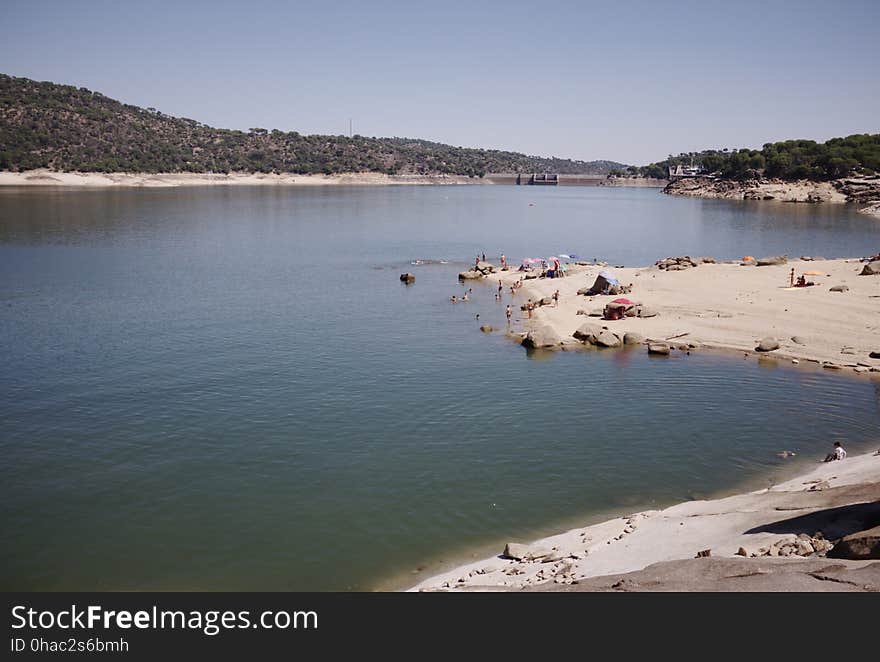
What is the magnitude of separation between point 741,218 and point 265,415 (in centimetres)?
14729

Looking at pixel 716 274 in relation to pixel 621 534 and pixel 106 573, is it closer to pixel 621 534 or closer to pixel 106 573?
pixel 621 534

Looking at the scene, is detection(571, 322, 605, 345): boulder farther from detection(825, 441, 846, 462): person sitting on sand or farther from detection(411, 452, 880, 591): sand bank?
detection(411, 452, 880, 591): sand bank

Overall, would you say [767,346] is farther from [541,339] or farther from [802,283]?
[802,283]

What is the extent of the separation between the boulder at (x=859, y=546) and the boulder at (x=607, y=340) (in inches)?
1287

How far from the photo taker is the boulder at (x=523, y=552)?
22.2 metres

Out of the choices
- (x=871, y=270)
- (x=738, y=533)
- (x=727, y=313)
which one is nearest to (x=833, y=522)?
(x=738, y=533)

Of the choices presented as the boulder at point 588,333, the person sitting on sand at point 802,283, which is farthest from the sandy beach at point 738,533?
the person sitting on sand at point 802,283

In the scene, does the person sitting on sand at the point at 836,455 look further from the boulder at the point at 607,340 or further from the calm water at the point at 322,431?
the boulder at the point at 607,340

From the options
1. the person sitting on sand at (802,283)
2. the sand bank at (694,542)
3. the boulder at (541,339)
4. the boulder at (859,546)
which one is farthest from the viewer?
the person sitting on sand at (802,283)

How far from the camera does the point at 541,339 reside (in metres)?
49.7

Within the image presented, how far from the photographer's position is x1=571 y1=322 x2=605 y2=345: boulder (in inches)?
1988

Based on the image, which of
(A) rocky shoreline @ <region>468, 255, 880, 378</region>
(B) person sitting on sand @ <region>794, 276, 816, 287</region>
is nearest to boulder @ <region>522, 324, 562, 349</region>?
(A) rocky shoreline @ <region>468, 255, 880, 378</region>

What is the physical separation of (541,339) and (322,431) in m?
20.7

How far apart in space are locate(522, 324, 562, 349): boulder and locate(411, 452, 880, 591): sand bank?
24.1 meters
